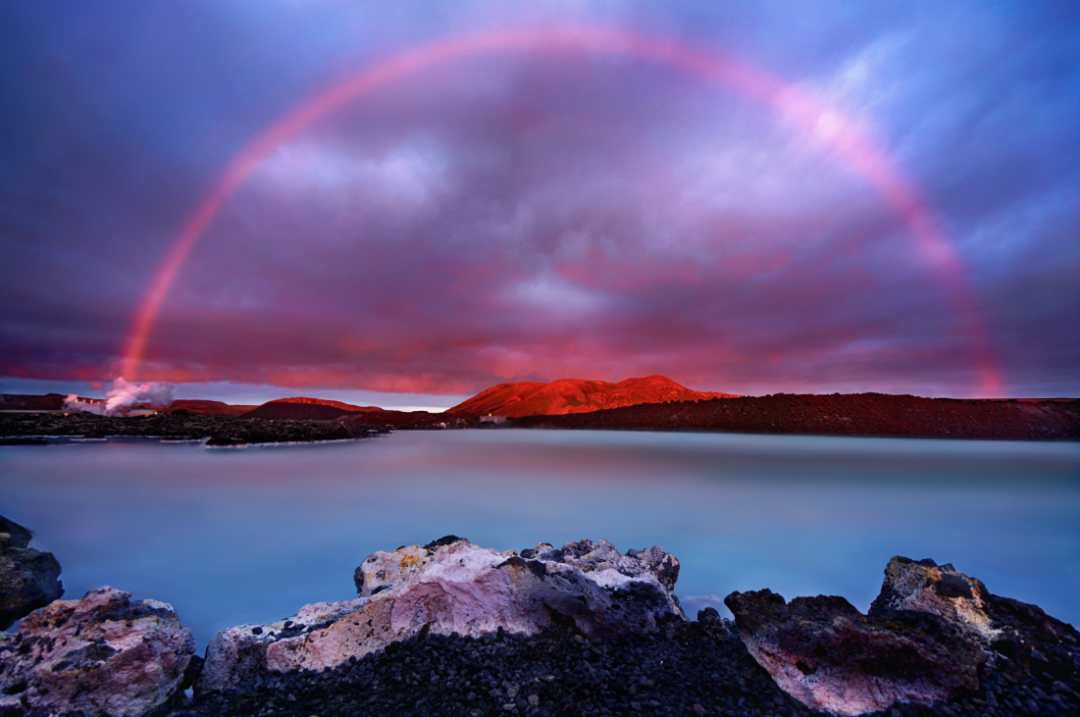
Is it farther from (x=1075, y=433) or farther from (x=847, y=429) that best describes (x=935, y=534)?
(x=1075, y=433)

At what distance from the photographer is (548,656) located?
11.5 ft

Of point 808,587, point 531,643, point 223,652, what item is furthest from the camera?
point 808,587

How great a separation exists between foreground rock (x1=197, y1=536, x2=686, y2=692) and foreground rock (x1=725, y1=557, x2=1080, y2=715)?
0.97m

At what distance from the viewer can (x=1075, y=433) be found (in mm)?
33312

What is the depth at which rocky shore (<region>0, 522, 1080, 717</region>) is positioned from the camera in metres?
2.93

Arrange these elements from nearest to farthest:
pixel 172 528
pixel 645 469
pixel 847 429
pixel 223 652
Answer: pixel 223 652, pixel 172 528, pixel 645 469, pixel 847 429

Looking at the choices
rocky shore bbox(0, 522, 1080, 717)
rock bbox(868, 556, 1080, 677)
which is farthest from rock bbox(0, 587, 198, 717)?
rock bbox(868, 556, 1080, 677)

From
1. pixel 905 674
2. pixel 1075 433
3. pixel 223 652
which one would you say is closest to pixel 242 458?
pixel 223 652

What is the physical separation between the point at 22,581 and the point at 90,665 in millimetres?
3002

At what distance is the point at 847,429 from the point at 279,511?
44.1 meters

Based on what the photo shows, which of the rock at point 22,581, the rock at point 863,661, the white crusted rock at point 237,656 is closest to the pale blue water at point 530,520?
the rock at point 22,581

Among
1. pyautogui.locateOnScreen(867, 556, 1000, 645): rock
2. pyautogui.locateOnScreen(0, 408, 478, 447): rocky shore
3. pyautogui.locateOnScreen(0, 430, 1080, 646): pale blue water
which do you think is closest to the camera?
pyautogui.locateOnScreen(867, 556, 1000, 645): rock

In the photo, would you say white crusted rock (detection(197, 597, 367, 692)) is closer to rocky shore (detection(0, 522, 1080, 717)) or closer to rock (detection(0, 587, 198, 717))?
rocky shore (detection(0, 522, 1080, 717))

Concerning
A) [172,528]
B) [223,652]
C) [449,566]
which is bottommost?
[172,528]
